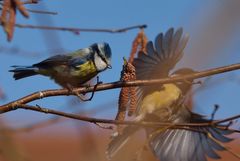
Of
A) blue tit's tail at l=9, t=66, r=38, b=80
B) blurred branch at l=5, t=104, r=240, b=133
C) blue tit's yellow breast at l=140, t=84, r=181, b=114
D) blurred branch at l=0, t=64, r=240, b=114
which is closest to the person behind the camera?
blurred branch at l=5, t=104, r=240, b=133

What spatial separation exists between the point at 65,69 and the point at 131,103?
0.49m

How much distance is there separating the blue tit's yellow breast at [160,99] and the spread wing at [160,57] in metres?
0.22

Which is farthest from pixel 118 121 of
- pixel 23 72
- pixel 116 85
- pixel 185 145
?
pixel 185 145

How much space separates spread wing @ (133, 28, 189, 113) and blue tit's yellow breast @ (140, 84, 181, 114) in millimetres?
216

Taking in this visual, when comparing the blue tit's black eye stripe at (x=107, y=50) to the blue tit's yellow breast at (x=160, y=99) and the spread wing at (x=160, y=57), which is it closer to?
the spread wing at (x=160, y=57)

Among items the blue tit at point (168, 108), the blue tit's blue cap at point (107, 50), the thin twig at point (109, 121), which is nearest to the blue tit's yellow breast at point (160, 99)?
the blue tit at point (168, 108)

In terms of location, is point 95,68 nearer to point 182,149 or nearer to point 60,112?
point 182,149

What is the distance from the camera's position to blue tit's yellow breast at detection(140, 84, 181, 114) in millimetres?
2668

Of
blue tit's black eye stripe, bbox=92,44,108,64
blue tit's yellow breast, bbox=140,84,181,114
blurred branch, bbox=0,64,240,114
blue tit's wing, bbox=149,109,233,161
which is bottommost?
blue tit's wing, bbox=149,109,233,161

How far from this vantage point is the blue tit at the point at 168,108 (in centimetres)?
Answer: 242

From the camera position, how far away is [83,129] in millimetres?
865

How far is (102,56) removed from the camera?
2236 millimetres

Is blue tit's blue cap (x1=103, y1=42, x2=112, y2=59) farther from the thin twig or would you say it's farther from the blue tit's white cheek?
the thin twig

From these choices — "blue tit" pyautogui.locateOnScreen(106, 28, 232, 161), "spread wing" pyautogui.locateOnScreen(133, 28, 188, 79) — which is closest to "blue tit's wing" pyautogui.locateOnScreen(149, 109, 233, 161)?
"blue tit" pyautogui.locateOnScreen(106, 28, 232, 161)
